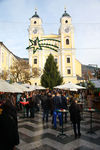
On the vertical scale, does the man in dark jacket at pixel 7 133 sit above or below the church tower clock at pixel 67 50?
below

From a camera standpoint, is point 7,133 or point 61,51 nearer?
point 7,133

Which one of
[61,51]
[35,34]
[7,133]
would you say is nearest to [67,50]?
[61,51]

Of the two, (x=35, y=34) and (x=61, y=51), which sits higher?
(x=35, y=34)

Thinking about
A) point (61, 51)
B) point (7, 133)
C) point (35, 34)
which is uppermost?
point (35, 34)

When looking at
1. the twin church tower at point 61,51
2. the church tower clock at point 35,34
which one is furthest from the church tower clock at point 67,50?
the church tower clock at point 35,34

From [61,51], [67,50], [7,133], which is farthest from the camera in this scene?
[61,51]

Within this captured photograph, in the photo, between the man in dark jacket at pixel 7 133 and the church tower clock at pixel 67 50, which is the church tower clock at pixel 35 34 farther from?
the man in dark jacket at pixel 7 133

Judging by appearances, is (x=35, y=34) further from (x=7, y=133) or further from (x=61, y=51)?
(x=7, y=133)

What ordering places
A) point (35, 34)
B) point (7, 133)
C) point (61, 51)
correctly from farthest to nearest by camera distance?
point (35, 34)
point (61, 51)
point (7, 133)

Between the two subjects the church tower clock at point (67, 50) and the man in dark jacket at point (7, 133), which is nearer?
the man in dark jacket at point (7, 133)

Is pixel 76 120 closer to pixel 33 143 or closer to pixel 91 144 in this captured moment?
pixel 91 144

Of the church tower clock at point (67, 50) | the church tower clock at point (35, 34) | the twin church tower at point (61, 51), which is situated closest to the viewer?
the twin church tower at point (61, 51)

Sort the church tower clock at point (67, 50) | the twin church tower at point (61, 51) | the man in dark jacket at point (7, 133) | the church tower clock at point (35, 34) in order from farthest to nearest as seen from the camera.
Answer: the church tower clock at point (35, 34), the church tower clock at point (67, 50), the twin church tower at point (61, 51), the man in dark jacket at point (7, 133)

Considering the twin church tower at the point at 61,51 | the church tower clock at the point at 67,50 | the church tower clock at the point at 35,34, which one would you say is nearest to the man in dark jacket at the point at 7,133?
the twin church tower at the point at 61,51
